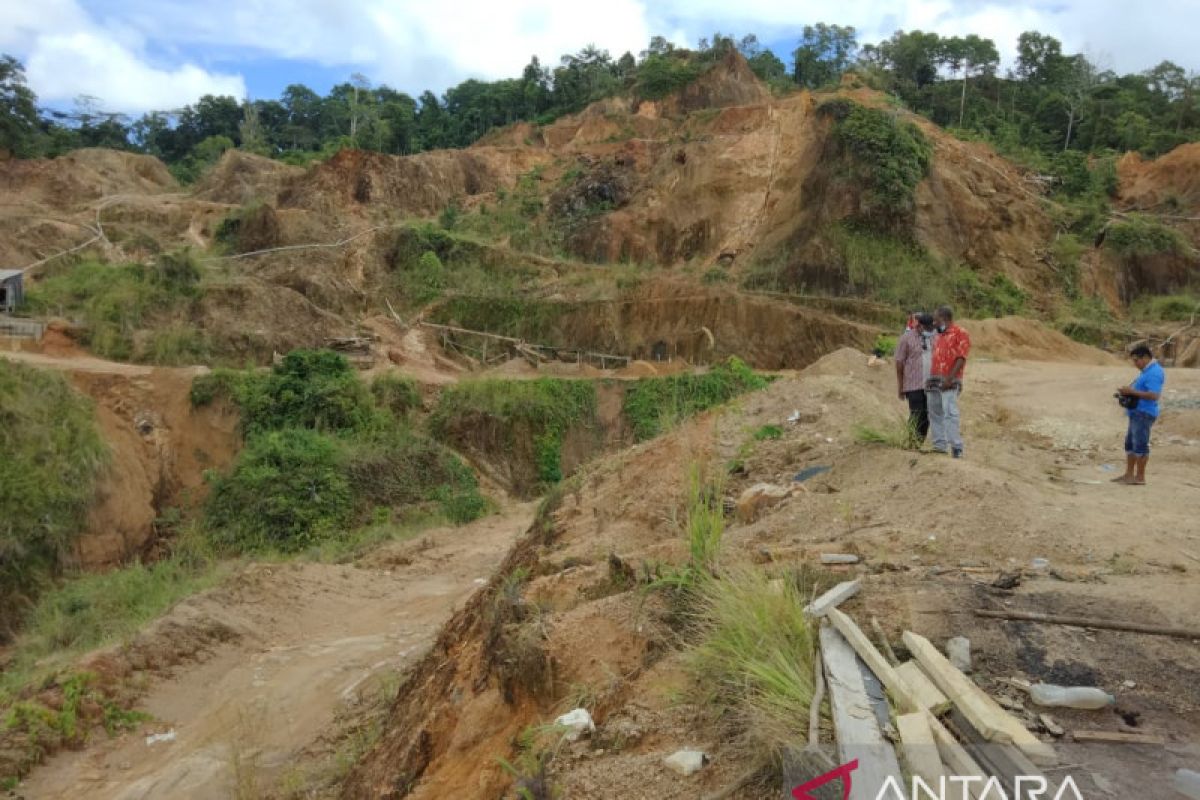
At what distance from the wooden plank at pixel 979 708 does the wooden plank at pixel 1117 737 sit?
0.16 metres

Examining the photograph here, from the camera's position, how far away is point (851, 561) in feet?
15.1

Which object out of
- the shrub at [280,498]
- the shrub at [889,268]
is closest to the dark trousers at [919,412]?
the shrub at [280,498]

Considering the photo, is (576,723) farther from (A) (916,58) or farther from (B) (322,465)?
(A) (916,58)

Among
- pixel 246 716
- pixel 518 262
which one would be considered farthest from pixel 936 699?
pixel 518 262

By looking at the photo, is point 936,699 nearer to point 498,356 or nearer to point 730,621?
point 730,621

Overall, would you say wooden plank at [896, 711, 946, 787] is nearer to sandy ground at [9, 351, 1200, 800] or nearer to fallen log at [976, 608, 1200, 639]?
sandy ground at [9, 351, 1200, 800]

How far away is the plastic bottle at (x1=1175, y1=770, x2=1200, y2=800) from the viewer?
8.55 ft

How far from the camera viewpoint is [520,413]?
1919 centimetres

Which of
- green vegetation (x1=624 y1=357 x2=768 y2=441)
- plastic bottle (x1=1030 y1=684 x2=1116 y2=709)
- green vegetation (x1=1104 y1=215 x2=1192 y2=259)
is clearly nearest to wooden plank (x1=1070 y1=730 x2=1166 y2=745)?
plastic bottle (x1=1030 y1=684 x2=1116 y2=709)

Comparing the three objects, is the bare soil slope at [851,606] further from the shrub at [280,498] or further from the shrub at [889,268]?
the shrub at [889,268]

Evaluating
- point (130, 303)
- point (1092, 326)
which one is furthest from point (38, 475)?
point (1092, 326)

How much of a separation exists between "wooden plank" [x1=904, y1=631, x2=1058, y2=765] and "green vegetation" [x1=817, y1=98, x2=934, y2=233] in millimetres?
24269

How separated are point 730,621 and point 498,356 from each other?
860 inches

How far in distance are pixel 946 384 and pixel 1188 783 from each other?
5.05 metres
